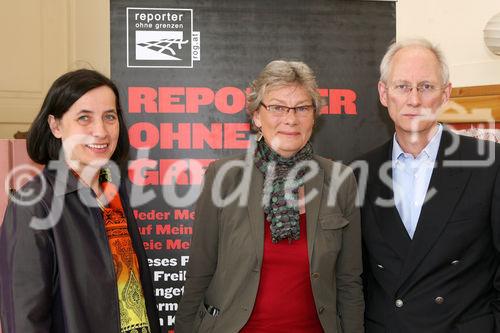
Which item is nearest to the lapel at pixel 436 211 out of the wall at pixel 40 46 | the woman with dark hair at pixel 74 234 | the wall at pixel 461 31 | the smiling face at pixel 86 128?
the woman with dark hair at pixel 74 234

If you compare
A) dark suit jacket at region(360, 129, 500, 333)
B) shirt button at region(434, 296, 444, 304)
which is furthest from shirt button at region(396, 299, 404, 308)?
shirt button at region(434, 296, 444, 304)

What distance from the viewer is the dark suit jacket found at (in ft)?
6.16

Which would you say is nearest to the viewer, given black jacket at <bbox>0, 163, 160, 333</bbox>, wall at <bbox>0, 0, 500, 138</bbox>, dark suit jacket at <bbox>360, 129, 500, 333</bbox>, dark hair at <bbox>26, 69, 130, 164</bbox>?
black jacket at <bbox>0, 163, 160, 333</bbox>

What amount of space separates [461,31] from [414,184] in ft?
6.95

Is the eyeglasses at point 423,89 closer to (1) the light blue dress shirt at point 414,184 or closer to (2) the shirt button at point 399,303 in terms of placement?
(1) the light blue dress shirt at point 414,184

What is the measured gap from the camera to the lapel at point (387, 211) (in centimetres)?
197

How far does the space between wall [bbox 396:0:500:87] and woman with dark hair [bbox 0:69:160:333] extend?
2445 millimetres

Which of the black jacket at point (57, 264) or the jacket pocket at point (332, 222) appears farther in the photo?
the jacket pocket at point (332, 222)

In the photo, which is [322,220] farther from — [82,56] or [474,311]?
[82,56]

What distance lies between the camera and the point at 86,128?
1757 millimetres

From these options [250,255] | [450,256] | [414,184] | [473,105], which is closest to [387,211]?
[414,184]

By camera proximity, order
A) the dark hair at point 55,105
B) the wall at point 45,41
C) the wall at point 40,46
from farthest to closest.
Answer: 1. the wall at point 40,46
2. the wall at point 45,41
3. the dark hair at point 55,105

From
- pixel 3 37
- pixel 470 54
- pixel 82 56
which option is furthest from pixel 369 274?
pixel 3 37

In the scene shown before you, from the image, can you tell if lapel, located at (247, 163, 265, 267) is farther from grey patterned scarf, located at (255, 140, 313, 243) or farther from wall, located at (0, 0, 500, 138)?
wall, located at (0, 0, 500, 138)
